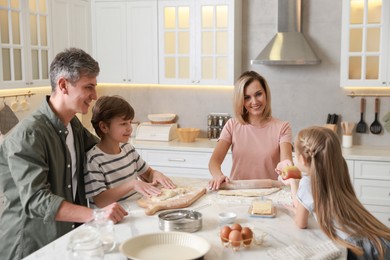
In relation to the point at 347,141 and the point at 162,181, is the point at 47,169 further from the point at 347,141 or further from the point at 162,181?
the point at 347,141

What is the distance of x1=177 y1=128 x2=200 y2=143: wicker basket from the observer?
5.03 m

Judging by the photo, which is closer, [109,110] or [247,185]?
[109,110]

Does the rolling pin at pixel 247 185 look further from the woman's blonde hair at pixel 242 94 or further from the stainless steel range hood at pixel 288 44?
the stainless steel range hood at pixel 288 44

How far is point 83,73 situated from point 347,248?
1299 mm

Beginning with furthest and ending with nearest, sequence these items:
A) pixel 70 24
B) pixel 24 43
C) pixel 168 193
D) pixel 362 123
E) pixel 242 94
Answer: pixel 70 24, pixel 362 123, pixel 24 43, pixel 242 94, pixel 168 193

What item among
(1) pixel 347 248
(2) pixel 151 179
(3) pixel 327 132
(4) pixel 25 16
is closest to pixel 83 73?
(2) pixel 151 179

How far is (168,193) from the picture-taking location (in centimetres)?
241

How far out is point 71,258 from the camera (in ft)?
5.54

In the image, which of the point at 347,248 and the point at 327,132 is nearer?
the point at 347,248

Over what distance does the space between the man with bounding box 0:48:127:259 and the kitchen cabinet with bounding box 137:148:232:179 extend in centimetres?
252

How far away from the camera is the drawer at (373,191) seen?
435 centimetres

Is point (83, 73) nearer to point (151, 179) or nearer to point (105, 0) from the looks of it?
point (151, 179)

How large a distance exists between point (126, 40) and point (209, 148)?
146 centimetres

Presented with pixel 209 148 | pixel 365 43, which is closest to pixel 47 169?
pixel 209 148
